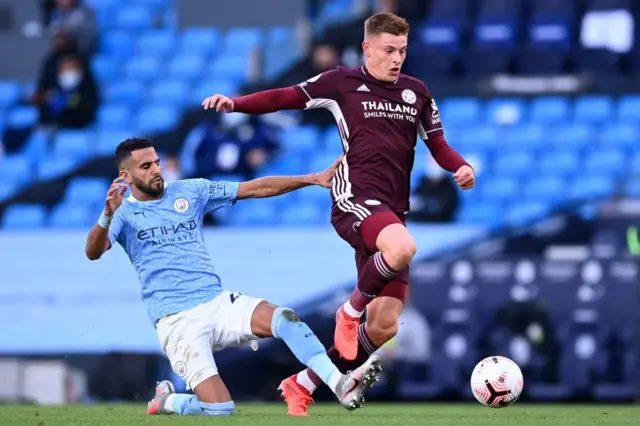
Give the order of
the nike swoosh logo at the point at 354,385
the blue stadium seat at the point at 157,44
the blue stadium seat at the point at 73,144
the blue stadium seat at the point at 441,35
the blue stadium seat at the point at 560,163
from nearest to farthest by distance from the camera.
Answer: the nike swoosh logo at the point at 354,385
the blue stadium seat at the point at 560,163
the blue stadium seat at the point at 441,35
the blue stadium seat at the point at 73,144
the blue stadium seat at the point at 157,44

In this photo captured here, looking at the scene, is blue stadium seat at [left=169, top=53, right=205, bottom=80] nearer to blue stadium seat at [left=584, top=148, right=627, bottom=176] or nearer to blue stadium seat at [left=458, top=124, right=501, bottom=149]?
blue stadium seat at [left=458, top=124, right=501, bottom=149]

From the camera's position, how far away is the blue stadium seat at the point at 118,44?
19.3 m

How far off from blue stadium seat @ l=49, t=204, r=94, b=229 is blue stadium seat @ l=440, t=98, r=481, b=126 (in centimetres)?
421

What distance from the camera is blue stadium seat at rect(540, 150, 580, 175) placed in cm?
1595

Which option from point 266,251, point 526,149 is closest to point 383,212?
point 266,251

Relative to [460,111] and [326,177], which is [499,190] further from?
[326,177]

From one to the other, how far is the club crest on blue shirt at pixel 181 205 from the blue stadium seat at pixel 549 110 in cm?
869

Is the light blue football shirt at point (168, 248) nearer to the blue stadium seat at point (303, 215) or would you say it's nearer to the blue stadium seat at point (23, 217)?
the blue stadium seat at point (303, 215)

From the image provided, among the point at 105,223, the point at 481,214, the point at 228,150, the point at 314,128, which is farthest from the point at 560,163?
the point at 105,223

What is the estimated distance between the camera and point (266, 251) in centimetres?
1431

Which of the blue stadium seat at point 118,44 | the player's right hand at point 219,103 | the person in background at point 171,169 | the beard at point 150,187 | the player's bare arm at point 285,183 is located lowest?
the person in background at point 171,169

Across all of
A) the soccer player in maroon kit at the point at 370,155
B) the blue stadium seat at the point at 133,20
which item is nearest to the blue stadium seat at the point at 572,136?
the blue stadium seat at the point at 133,20

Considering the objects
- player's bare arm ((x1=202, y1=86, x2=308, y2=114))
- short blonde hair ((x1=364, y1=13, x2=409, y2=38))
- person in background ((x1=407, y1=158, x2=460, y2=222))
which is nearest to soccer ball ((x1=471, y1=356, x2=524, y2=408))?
player's bare arm ((x1=202, y1=86, x2=308, y2=114))

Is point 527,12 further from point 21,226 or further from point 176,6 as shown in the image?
point 21,226
